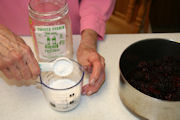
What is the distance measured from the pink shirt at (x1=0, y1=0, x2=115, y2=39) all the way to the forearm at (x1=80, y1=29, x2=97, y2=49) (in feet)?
0.07

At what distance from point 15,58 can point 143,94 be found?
370mm

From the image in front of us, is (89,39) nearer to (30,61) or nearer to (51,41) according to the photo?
(51,41)

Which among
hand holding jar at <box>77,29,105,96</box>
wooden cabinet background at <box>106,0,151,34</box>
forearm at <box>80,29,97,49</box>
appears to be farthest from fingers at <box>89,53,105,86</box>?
wooden cabinet background at <box>106,0,151,34</box>

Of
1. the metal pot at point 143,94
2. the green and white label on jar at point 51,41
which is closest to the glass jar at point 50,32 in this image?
the green and white label on jar at point 51,41

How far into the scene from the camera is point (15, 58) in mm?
660

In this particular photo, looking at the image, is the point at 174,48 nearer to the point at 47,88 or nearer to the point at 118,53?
the point at 118,53

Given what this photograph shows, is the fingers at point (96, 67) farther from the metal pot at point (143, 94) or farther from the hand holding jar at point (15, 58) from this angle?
the hand holding jar at point (15, 58)

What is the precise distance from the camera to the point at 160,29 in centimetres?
198

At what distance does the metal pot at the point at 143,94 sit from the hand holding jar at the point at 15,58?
0.89 feet

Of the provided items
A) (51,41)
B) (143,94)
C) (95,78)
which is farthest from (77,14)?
(143,94)

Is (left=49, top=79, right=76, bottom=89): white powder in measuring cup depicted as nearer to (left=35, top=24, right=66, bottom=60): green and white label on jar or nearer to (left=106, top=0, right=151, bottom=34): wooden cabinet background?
(left=35, top=24, right=66, bottom=60): green and white label on jar

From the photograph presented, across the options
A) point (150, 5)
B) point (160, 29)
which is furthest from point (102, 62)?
point (150, 5)

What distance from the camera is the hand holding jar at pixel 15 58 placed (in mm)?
665

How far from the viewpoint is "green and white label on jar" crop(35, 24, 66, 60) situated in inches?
30.6
